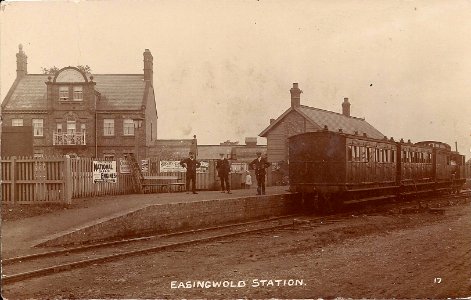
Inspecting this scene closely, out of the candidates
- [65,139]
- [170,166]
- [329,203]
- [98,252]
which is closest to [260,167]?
[329,203]

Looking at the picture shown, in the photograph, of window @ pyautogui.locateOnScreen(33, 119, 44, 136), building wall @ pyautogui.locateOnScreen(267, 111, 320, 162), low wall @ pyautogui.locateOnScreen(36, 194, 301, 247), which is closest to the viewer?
low wall @ pyautogui.locateOnScreen(36, 194, 301, 247)

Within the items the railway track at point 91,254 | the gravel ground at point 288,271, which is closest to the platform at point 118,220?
the railway track at point 91,254

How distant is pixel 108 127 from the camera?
41.0 m

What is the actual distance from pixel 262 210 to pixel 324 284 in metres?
11.1

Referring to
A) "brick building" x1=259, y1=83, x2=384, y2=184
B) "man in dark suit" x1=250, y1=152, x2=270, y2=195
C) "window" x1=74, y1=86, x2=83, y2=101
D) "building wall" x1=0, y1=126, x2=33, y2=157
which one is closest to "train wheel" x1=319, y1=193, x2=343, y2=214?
"man in dark suit" x1=250, y1=152, x2=270, y2=195

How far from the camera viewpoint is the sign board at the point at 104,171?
20453mm

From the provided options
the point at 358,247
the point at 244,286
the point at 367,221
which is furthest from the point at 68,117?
the point at 244,286

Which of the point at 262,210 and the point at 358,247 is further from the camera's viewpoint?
the point at 262,210

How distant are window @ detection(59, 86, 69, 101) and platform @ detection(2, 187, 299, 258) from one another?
75.1 feet

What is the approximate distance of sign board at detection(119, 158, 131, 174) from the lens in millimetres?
22391

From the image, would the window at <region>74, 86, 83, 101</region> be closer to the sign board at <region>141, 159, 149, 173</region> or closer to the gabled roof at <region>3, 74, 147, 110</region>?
the gabled roof at <region>3, 74, 147, 110</region>

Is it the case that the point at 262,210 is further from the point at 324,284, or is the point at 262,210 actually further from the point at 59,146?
the point at 59,146

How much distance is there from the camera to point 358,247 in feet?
38.7

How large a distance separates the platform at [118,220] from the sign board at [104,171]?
8.83 ft
